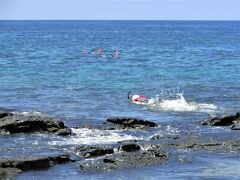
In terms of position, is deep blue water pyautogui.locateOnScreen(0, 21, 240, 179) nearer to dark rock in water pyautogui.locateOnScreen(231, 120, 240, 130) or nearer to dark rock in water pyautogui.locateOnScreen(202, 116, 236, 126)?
dark rock in water pyautogui.locateOnScreen(231, 120, 240, 130)

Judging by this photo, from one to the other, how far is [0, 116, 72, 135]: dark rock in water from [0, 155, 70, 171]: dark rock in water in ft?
15.9

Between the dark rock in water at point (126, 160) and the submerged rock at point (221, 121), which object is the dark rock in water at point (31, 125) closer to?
the dark rock in water at point (126, 160)

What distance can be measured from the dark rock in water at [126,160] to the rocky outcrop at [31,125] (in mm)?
4790

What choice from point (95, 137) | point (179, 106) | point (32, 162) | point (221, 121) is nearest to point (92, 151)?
point (32, 162)

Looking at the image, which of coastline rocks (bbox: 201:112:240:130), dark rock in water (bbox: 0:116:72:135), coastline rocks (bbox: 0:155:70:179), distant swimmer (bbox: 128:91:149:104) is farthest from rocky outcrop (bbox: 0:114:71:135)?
distant swimmer (bbox: 128:91:149:104)

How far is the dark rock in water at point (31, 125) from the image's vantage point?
2609 cm

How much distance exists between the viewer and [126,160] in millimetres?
21469

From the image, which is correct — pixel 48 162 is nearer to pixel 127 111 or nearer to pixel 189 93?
pixel 127 111

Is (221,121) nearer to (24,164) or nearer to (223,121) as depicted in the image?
(223,121)

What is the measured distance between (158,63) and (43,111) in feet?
105

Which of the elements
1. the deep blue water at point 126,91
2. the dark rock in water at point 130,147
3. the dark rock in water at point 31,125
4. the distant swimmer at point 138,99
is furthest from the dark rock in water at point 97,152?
the distant swimmer at point 138,99

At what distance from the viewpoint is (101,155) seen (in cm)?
2217

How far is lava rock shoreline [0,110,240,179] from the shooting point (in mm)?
20688

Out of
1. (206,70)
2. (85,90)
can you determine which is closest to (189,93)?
A: (85,90)
